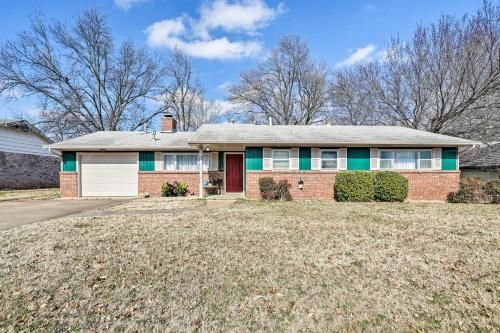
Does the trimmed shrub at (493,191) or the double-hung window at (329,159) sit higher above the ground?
the double-hung window at (329,159)

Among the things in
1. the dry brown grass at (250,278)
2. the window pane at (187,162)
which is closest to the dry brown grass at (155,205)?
the dry brown grass at (250,278)

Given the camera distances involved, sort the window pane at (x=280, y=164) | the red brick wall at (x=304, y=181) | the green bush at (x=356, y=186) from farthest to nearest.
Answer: the window pane at (x=280, y=164) → the red brick wall at (x=304, y=181) → the green bush at (x=356, y=186)

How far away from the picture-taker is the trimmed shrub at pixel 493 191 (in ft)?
35.3

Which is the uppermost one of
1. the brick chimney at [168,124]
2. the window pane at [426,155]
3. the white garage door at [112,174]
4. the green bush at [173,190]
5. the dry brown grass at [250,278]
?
the brick chimney at [168,124]

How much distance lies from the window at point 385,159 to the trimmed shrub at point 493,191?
3672mm

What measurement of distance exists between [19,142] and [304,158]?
19698 millimetres

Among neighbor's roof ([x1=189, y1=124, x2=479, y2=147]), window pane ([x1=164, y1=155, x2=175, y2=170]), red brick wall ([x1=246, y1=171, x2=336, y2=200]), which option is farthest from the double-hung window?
window pane ([x1=164, y1=155, x2=175, y2=170])

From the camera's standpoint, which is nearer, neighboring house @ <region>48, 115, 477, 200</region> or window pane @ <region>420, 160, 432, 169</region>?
neighboring house @ <region>48, 115, 477, 200</region>

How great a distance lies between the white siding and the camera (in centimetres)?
1753

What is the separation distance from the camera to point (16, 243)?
512cm

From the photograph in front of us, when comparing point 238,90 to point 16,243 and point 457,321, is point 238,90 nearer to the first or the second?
point 16,243

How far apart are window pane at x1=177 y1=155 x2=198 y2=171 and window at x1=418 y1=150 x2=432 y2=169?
1118 cm

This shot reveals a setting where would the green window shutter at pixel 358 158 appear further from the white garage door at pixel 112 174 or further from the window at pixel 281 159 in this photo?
the white garage door at pixel 112 174

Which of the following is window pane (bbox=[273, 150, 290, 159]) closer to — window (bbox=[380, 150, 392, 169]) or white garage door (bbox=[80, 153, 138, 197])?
window (bbox=[380, 150, 392, 169])
